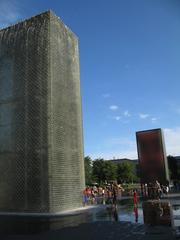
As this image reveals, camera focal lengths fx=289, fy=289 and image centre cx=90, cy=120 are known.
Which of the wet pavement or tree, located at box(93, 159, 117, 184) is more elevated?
tree, located at box(93, 159, 117, 184)

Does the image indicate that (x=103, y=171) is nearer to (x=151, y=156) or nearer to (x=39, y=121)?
(x=151, y=156)

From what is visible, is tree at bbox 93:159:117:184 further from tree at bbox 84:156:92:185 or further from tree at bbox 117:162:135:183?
tree at bbox 84:156:92:185

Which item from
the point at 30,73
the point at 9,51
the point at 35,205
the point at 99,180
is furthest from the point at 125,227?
the point at 99,180

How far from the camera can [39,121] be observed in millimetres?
22203

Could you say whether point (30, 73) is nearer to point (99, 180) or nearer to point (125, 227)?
point (125, 227)

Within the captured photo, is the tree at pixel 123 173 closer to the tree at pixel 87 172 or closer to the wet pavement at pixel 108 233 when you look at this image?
the tree at pixel 87 172

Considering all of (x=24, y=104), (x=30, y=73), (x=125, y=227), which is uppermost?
(x=30, y=73)

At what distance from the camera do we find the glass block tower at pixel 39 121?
2150 centimetres

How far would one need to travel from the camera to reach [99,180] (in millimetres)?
81688

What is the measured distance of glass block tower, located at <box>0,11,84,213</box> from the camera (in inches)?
846

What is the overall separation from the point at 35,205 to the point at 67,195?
2.65 m

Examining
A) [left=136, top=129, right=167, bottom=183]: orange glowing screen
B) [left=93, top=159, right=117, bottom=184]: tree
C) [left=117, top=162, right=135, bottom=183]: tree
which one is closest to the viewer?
[left=136, top=129, right=167, bottom=183]: orange glowing screen

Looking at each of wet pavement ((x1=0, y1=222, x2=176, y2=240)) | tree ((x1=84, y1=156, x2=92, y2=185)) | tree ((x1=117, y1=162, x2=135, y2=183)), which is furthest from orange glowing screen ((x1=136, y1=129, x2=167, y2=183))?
tree ((x1=117, y1=162, x2=135, y2=183))

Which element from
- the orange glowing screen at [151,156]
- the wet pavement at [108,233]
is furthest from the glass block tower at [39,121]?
the orange glowing screen at [151,156]
